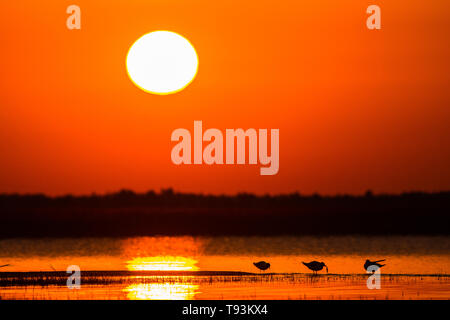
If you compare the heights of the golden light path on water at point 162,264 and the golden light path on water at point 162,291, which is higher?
the golden light path on water at point 162,291

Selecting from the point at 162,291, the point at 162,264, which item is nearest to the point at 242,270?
the point at 162,264

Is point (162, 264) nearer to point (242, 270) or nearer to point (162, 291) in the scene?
point (242, 270)

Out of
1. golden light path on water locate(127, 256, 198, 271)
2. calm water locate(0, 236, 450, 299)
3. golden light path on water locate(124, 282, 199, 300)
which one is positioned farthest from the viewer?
golden light path on water locate(127, 256, 198, 271)

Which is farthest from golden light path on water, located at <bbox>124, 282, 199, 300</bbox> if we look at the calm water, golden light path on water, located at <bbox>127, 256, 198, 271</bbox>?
golden light path on water, located at <bbox>127, 256, 198, 271</bbox>

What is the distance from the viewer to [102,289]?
105ft

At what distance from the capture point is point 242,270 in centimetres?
4156

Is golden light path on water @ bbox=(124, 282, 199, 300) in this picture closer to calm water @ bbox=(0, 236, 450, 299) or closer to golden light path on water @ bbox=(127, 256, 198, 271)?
calm water @ bbox=(0, 236, 450, 299)

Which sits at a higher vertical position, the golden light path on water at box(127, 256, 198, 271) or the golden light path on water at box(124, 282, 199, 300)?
the golden light path on water at box(124, 282, 199, 300)

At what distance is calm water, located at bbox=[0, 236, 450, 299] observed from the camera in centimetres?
3066

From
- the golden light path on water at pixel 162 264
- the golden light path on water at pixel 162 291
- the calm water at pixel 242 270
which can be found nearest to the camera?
the golden light path on water at pixel 162 291

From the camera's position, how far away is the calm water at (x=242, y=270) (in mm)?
30656

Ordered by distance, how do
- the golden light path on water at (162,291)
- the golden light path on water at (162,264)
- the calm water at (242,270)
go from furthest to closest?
the golden light path on water at (162,264) < the calm water at (242,270) < the golden light path on water at (162,291)

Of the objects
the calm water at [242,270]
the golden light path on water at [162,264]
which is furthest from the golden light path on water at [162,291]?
the golden light path on water at [162,264]

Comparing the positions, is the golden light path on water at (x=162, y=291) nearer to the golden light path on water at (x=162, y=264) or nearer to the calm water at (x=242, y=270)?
the calm water at (x=242, y=270)
